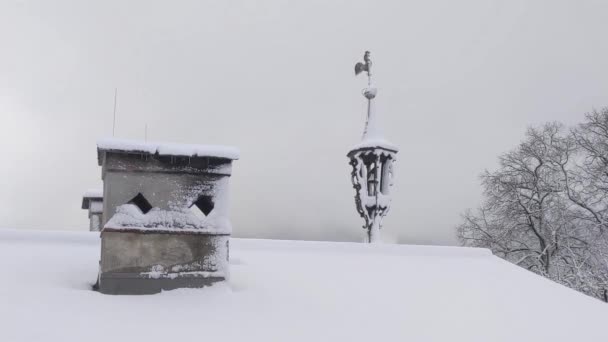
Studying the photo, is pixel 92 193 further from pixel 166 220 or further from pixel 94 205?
pixel 166 220

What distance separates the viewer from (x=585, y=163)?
1877 centimetres

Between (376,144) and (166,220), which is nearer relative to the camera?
(166,220)

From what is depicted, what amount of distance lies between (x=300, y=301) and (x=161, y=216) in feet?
3.84

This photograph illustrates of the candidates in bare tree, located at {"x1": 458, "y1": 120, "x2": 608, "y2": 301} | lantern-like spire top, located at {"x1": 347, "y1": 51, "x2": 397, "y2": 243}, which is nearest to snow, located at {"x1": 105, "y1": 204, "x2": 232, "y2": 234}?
lantern-like spire top, located at {"x1": 347, "y1": 51, "x2": 397, "y2": 243}

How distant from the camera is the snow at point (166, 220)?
3594 millimetres

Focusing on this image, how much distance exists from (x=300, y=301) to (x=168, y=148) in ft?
4.74

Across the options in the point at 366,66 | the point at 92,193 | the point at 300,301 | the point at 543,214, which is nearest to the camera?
the point at 300,301

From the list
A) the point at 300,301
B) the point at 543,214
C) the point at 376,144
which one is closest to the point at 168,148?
the point at 300,301

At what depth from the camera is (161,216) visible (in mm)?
3693

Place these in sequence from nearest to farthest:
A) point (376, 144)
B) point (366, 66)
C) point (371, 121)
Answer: point (376, 144)
point (371, 121)
point (366, 66)

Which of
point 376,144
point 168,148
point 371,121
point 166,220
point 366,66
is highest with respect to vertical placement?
point 366,66

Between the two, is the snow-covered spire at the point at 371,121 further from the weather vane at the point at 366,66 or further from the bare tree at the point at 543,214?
the bare tree at the point at 543,214

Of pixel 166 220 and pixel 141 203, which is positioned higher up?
pixel 141 203

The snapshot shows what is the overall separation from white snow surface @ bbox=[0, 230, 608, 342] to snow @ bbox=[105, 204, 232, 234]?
0.42 m
